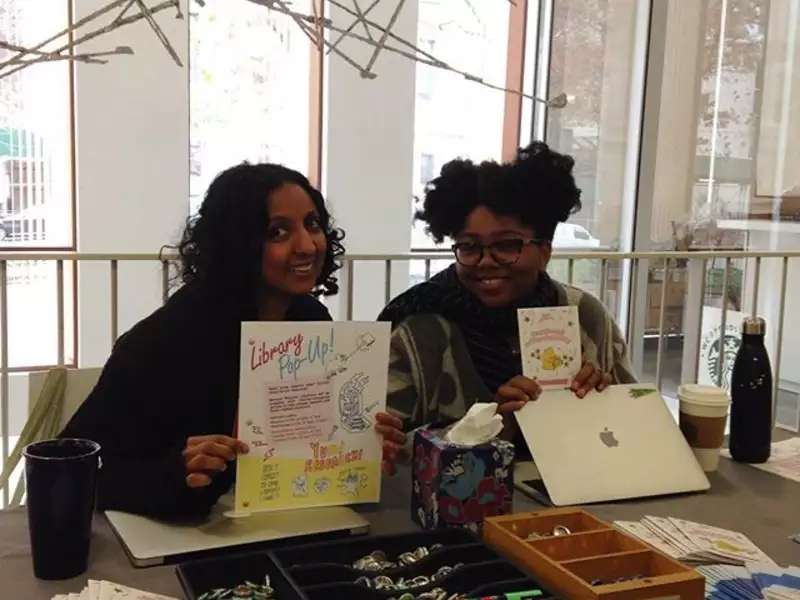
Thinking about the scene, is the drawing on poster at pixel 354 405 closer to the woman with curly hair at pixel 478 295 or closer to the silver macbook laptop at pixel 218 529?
the silver macbook laptop at pixel 218 529

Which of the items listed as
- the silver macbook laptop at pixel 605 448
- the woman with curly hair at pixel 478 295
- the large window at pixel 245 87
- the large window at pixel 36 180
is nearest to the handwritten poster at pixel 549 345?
the silver macbook laptop at pixel 605 448

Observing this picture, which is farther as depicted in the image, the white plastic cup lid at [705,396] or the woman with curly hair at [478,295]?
the woman with curly hair at [478,295]

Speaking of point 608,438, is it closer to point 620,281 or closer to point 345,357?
point 345,357

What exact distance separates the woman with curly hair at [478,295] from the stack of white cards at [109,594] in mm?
693

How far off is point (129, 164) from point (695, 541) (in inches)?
124

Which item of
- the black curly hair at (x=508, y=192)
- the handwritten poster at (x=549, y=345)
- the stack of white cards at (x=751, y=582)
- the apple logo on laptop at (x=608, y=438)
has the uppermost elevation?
the black curly hair at (x=508, y=192)

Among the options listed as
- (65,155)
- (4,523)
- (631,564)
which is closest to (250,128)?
(65,155)

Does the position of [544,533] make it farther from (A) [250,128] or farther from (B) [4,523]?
(A) [250,128]

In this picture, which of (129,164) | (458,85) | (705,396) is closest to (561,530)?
(705,396)

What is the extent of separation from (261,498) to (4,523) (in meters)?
0.34

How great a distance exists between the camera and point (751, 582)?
41.9 inches

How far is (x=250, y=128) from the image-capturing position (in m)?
4.09

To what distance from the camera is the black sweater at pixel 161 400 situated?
1227 millimetres

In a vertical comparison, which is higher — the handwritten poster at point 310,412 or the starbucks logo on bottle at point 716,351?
the handwritten poster at point 310,412
